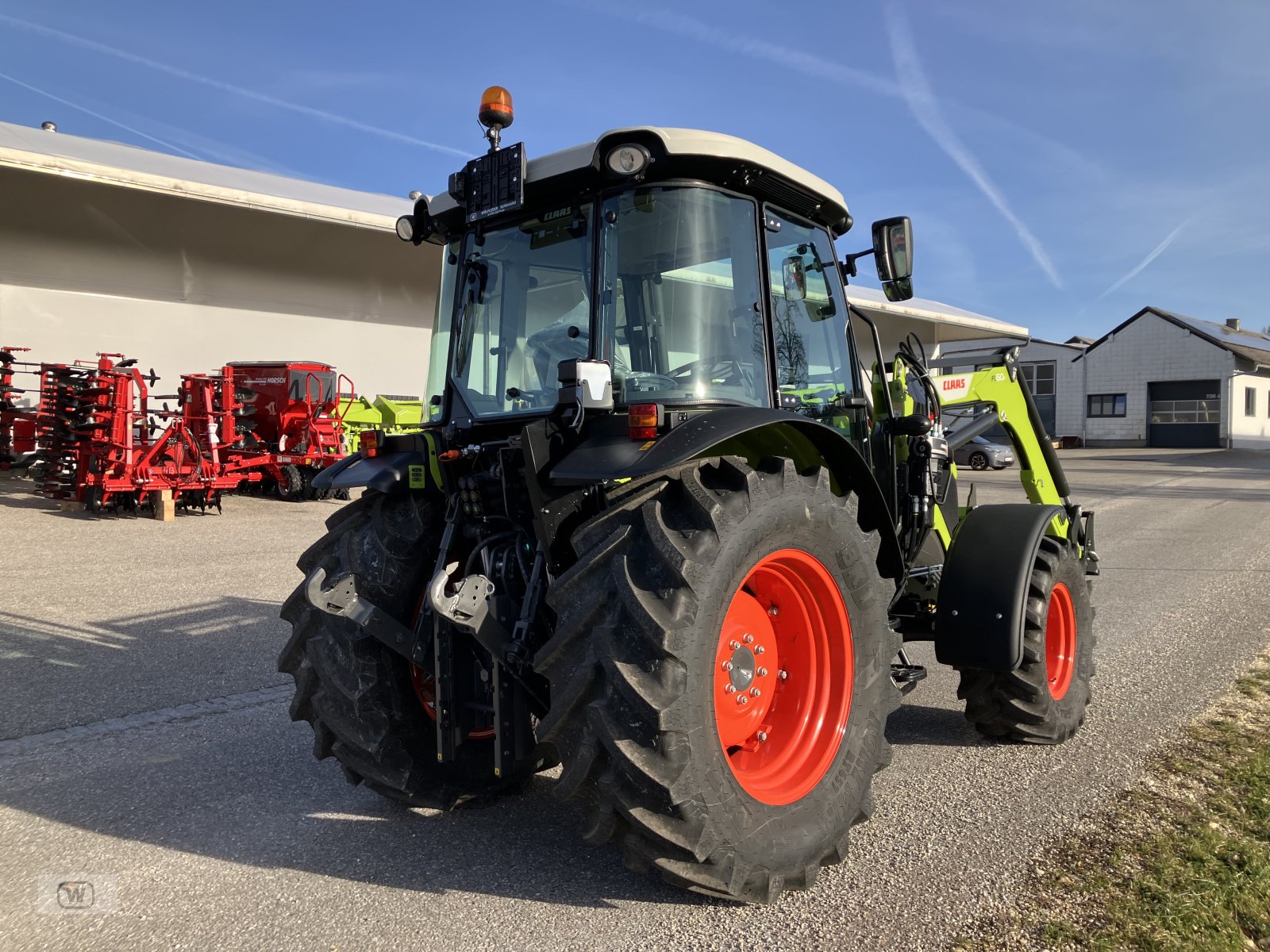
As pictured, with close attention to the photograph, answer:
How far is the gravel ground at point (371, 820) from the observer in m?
2.71

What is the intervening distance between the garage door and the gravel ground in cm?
3826

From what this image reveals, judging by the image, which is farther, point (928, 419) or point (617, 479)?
point (928, 419)

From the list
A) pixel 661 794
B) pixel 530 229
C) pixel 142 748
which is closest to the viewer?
pixel 661 794

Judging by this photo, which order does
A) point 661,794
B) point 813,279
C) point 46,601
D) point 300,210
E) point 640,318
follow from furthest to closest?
1. point 300,210
2. point 46,601
3. point 813,279
4. point 640,318
5. point 661,794

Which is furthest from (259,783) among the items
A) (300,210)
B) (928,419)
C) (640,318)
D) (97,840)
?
(300,210)

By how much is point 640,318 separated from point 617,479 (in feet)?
2.72

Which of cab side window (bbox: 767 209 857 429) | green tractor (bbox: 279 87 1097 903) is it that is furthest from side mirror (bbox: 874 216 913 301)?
cab side window (bbox: 767 209 857 429)

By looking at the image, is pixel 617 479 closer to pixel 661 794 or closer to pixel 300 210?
pixel 661 794

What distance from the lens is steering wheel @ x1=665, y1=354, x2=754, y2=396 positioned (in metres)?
3.20

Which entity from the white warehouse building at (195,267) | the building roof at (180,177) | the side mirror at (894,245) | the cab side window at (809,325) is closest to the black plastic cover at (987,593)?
the cab side window at (809,325)

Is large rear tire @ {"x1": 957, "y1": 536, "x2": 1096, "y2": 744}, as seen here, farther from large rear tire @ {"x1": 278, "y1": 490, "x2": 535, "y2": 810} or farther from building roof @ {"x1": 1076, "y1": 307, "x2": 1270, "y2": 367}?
building roof @ {"x1": 1076, "y1": 307, "x2": 1270, "y2": 367}

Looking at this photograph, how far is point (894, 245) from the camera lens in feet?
13.0

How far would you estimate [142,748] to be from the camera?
14.4 feet

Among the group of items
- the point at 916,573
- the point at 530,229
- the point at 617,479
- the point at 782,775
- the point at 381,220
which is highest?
the point at 381,220
